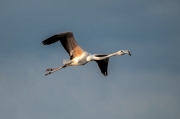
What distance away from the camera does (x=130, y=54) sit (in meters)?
48.5

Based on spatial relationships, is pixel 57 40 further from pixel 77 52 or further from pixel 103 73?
pixel 103 73

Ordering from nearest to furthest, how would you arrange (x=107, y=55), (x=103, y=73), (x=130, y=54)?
1. (x=130, y=54)
2. (x=107, y=55)
3. (x=103, y=73)

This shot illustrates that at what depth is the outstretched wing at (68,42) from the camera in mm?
50375

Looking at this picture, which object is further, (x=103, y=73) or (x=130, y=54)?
(x=103, y=73)

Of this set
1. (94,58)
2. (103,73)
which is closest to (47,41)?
(94,58)

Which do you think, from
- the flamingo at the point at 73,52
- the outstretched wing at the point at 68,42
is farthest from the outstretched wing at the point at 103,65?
the outstretched wing at the point at 68,42

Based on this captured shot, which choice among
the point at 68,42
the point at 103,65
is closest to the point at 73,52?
the point at 68,42

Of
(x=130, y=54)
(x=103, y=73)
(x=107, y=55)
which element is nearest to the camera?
(x=130, y=54)

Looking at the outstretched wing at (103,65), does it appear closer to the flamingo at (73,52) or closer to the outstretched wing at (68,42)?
the flamingo at (73,52)

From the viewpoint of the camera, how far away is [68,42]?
2014 inches

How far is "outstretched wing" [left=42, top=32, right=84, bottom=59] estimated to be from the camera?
165 feet

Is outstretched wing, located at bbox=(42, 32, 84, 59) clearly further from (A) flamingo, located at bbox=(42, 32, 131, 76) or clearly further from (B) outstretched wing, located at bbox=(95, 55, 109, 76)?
(B) outstretched wing, located at bbox=(95, 55, 109, 76)

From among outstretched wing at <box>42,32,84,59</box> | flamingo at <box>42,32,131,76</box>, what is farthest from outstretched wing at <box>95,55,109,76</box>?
outstretched wing at <box>42,32,84,59</box>

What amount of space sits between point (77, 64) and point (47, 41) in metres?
3.18
